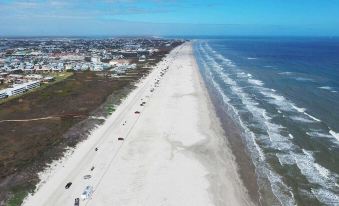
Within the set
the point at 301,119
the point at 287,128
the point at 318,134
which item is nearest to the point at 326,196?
the point at 318,134

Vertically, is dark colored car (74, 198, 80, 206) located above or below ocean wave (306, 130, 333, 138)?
below

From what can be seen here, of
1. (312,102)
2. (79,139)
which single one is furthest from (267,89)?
(79,139)

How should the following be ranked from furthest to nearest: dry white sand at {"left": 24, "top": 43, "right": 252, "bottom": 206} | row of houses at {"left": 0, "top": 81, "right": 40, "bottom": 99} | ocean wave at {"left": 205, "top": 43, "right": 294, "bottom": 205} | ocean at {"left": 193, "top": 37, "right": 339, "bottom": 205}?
row of houses at {"left": 0, "top": 81, "right": 40, "bottom": 99} → ocean at {"left": 193, "top": 37, "right": 339, "bottom": 205} → ocean wave at {"left": 205, "top": 43, "right": 294, "bottom": 205} → dry white sand at {"left": 24, "top": 43, "right": 252, "bottom": 206}

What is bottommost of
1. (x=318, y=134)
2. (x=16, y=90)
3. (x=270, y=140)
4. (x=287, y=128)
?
(x=16, y=90)

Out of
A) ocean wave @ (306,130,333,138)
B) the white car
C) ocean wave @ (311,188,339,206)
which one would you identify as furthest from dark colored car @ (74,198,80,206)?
ocean wave @ (306,130,333,138)

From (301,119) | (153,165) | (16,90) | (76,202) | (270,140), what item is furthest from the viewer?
(16,90)

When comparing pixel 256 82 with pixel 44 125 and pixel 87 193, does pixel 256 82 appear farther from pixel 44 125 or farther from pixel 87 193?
pixel 87 193

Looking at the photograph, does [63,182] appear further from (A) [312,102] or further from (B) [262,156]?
(A) [312,102]

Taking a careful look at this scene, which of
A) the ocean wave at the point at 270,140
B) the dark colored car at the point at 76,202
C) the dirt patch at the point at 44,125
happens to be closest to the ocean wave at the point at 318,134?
the ocean wave at the point at 270,140

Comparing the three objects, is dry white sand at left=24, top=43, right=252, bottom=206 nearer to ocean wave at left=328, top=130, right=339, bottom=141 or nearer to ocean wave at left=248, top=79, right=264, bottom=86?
ocean wave at left=328, top=130, right=339, bottom=141
